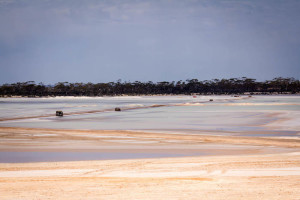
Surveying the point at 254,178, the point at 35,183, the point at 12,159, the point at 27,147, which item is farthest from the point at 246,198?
the point at 27,147

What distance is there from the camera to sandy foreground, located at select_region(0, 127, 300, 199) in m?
6.61

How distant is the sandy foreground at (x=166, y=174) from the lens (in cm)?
661

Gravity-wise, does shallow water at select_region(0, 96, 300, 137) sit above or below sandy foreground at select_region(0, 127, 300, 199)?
below

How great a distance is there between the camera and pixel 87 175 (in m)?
8.30

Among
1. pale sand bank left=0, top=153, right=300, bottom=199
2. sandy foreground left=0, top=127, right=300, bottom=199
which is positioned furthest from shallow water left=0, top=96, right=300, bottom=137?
pale sand bank left=0, top=153, right=300, bottom=199

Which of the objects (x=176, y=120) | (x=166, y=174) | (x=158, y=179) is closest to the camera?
(x=158, y=179)

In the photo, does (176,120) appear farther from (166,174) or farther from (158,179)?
(158,179)

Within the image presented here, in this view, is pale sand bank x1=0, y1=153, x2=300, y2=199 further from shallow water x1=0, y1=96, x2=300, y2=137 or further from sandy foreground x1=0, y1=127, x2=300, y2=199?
shallow water x1=0, y1=96, x2=300, y2=137

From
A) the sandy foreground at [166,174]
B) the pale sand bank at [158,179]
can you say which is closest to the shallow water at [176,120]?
the sandy foreground at [166,174]

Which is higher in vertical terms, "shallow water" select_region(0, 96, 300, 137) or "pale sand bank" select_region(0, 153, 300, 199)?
"pale sand bank" select_region(0, 153, 300, 199)

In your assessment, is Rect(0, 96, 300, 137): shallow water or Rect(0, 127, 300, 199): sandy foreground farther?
Rect(0, 96, 300, 137): shallow water

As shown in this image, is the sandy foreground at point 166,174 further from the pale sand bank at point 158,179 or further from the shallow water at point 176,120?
the shallow water at point 176,120

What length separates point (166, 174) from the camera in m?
8.34

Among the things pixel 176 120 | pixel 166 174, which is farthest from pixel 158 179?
pixel 176 120
